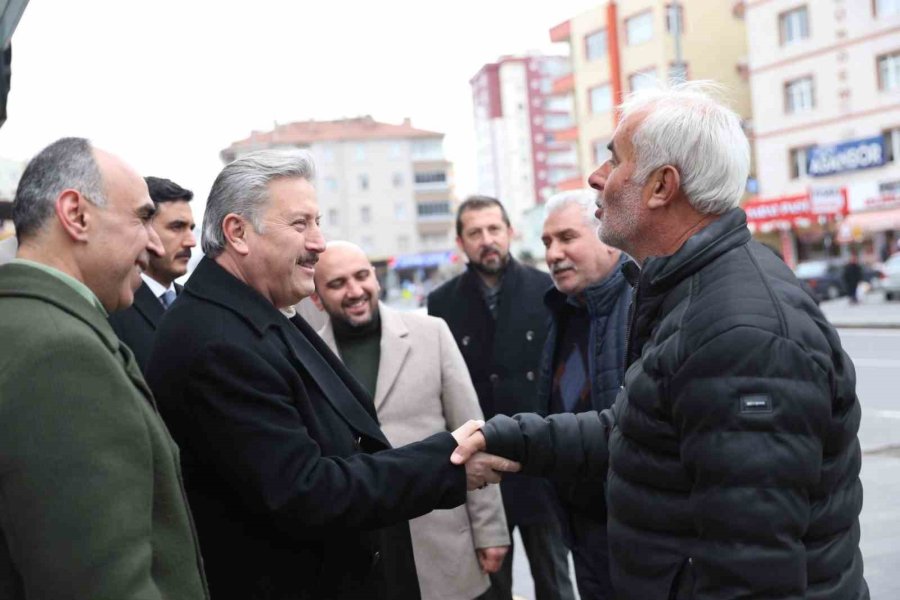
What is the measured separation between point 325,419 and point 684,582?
107cm

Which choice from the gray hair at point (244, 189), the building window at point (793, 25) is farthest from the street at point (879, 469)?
the building window at point (793, 25)

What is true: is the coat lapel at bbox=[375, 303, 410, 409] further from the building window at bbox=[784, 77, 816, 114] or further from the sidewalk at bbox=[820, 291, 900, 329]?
the building window at bbox=[784, 77, 816, 114]

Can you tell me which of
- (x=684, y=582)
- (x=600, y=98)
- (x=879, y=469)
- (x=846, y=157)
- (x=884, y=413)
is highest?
(x=600, y=98)

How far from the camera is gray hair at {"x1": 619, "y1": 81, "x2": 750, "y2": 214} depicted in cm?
242

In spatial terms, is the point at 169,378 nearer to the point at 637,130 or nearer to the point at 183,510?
the point at 183,510

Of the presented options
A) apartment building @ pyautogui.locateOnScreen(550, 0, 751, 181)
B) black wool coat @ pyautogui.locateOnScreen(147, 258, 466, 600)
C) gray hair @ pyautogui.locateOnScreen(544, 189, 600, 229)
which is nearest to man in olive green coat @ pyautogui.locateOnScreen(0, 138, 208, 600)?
black wool coat @ pyautogui.locateOnScreen(147, 258, 466, 600)

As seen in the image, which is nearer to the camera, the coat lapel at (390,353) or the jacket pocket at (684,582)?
the jacket pocket at (684,582)

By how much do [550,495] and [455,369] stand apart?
3.05ft

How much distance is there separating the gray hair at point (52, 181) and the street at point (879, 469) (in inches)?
174

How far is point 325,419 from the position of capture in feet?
9.14

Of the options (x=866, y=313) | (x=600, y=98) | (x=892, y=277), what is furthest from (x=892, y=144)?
(x=600, y=98)

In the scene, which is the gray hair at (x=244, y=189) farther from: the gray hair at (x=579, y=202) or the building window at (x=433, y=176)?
the building window at (x=433, y=176)

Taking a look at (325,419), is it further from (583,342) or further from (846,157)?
(846,157)

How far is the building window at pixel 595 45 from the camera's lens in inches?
2093
